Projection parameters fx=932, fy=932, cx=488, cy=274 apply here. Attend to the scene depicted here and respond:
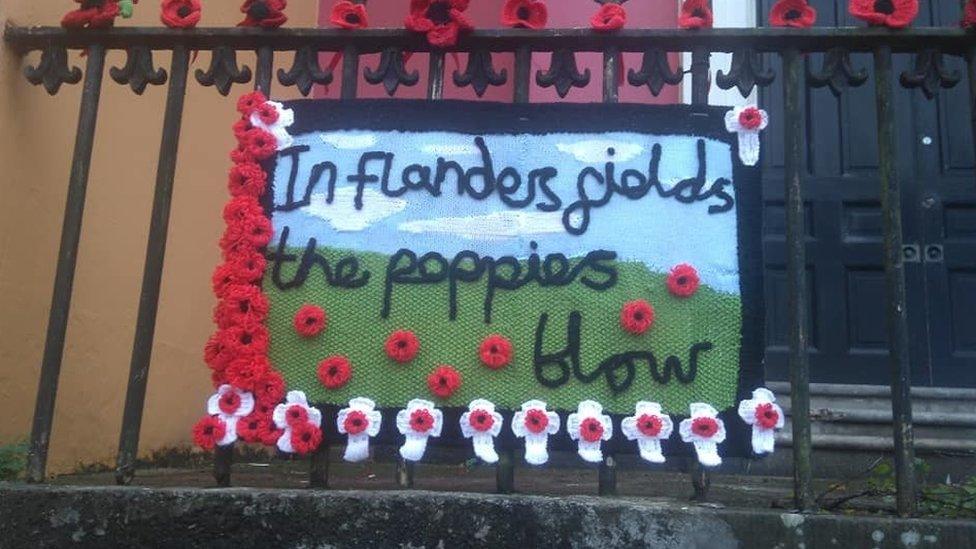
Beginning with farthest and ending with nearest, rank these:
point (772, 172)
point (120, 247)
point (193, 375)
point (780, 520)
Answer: point (772, 172)
point (193, 375)
point (120, 247)
point (780, 520)

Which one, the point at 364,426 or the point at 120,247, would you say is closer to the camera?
the point at 364,426

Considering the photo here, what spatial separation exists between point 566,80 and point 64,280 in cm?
145

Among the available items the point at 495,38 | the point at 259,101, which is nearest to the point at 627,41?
the point at 495,38

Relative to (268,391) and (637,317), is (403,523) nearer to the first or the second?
(268,391)

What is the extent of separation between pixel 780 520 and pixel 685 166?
921 mm

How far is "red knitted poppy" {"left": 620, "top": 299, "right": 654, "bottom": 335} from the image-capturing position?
2355mm

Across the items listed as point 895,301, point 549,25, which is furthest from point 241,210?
point 549,25

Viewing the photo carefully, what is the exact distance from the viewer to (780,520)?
218cm

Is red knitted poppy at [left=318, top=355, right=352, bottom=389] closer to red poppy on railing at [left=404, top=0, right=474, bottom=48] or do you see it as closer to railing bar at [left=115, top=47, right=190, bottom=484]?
railing bar at [left=115, top=47, right=190, bottom=484]

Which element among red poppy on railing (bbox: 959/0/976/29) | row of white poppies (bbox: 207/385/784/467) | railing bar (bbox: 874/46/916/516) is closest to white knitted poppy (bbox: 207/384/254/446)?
row of white poppies (bbox: 207/385/784/467)

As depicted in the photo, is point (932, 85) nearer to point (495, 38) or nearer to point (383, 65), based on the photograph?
point (495, 38)

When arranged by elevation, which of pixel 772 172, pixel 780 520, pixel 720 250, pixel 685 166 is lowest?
pixel 780 520

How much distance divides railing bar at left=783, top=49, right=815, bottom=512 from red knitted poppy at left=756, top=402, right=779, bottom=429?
5cm

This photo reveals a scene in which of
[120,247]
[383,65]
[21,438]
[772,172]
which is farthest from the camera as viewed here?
[772,172]
